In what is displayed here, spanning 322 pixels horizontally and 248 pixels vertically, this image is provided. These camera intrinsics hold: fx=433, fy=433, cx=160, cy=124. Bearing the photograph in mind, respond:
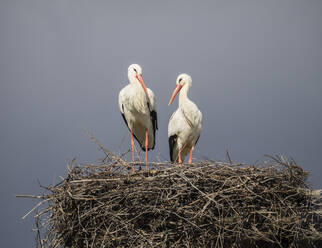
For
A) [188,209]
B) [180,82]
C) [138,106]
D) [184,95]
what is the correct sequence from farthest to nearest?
[180,82] → [184,95] → [138,106] → [188,209]

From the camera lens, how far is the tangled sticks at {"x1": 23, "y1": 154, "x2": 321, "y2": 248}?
3090 mm

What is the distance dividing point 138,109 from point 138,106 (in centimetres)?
4

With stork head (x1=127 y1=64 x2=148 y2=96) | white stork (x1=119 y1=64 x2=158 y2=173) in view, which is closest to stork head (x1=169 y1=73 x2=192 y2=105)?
white stork (x1=119 y1=64 x2=158 y2=173)

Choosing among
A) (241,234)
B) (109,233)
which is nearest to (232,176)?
(241,234)

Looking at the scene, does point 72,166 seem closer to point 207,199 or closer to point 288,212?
point 207,199

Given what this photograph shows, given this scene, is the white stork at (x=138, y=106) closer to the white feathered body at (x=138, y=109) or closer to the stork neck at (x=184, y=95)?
the white feathered body at (x=138, y=109)

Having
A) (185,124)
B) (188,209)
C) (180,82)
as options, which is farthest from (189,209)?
(180,82)

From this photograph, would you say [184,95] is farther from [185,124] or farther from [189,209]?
[189,209]

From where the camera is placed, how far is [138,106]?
4961 mm

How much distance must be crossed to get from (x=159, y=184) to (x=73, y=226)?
72 centimetres

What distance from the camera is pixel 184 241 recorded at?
3080mm

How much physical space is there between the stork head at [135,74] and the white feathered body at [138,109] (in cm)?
5

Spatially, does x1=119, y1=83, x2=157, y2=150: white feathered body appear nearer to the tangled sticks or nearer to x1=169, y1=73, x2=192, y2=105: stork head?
x1=169, y1=73, x2=192, y2=105: stork head

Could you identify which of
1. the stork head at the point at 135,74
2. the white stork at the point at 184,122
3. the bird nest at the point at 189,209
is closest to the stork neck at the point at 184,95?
the white stork at the point at 184,122
